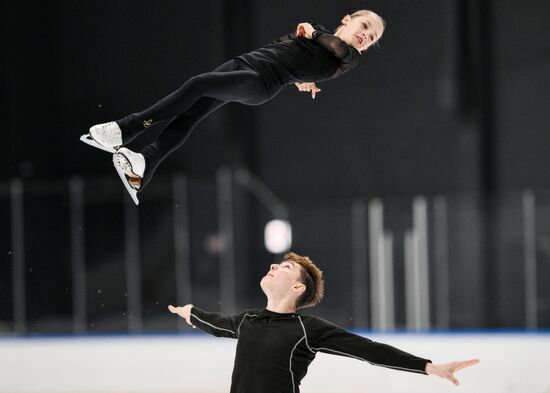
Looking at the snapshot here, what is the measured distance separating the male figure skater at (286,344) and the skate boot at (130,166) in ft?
2.57

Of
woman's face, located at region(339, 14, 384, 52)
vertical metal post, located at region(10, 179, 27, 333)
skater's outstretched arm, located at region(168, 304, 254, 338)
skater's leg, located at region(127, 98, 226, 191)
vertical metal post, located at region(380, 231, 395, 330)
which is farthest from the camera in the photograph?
vertical metal post, located at region(10, 179, 27, 333)

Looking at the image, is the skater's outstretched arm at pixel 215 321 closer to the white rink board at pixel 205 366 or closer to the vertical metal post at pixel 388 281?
the white rink board at pixel 205 366

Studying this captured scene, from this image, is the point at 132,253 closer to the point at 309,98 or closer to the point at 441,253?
the point at 441,253

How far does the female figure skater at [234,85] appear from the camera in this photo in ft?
13.8

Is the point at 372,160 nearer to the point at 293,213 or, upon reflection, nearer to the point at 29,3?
the point at 293,213

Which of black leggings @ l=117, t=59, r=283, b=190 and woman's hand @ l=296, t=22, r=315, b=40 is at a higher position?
woman's hand @ l=296, t=22, r=315, b=40

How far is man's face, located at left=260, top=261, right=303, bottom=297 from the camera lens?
4410 mm

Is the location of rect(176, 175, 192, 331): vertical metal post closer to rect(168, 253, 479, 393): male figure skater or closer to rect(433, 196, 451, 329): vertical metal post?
rect(433, 196, 451, 329): vertical metal post

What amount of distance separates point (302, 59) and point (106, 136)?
3.85 feet

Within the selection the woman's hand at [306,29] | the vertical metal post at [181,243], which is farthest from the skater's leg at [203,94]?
the vertical metal post at [181,243]

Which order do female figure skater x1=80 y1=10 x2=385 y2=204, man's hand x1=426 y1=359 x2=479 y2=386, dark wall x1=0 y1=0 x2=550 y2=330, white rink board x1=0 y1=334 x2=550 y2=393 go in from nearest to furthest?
man's hand x1=426 y1=359 x2=479 y2=386
female figure skater x1=80 y1=10 x2=385 y2=204
white rink board x1=0 y1=334 x2=550 y2=393
dark wall x1=0 y1=0 x2=550 y2=330

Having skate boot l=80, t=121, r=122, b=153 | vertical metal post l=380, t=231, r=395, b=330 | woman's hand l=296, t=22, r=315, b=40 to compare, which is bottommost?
vertical metal post l=380, t=231, r=395, b=330

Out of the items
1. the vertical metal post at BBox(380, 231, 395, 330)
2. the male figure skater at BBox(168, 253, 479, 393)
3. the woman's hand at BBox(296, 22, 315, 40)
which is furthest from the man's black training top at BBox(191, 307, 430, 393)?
the vertical metal post at BBox(380, 231, 395, 330)

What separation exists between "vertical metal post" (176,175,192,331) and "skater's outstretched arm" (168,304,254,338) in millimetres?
4278
